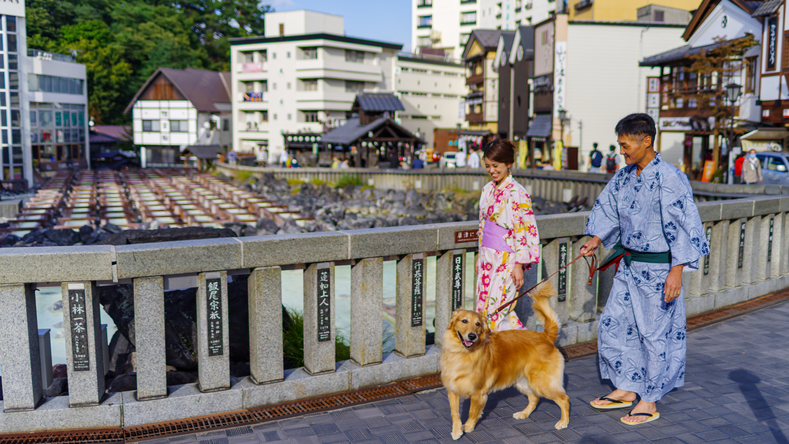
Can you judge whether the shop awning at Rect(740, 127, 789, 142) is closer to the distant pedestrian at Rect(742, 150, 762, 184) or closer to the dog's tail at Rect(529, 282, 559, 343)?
the distant pedestrian at Rect(742, 150, 762, 184)

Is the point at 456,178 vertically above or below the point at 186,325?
above

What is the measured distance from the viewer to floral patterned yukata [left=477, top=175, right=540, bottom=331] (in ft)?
14.8

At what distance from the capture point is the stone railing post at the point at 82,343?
3881 millimetres

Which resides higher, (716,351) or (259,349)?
(259,349)

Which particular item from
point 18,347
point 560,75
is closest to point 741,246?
point 18,347

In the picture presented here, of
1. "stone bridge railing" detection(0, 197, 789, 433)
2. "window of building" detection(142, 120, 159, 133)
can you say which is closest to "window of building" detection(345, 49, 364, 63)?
"window of building" detection(142, 120, 159, 133)

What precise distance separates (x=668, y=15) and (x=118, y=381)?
4410 centimetres

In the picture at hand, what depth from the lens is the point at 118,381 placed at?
16.8ft

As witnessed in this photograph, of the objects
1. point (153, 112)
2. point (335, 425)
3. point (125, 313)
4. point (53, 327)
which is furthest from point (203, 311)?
point (153, 112)

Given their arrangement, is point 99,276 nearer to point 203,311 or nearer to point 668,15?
point 203,311

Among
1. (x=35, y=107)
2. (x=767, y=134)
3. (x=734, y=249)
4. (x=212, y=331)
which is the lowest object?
(x=212, y=331)

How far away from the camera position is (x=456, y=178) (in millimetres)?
34562

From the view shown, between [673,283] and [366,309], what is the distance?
2201 millimetres

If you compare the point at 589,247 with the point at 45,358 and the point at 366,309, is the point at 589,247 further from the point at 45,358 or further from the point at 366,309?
the point at 45,358
